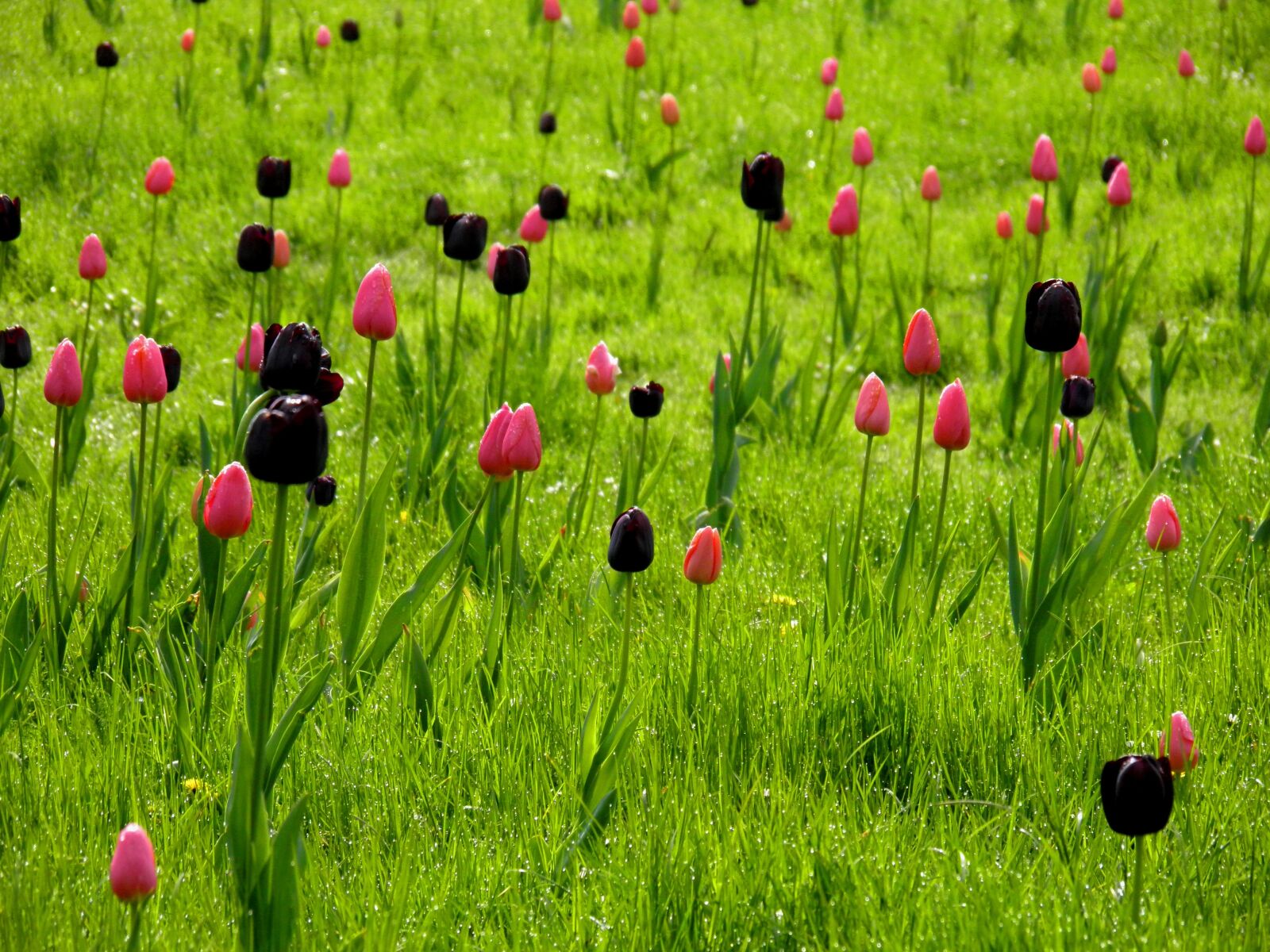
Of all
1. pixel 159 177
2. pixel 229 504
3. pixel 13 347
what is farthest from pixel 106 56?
pixel 229 504

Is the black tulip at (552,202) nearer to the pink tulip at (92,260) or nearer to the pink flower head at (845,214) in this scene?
the pink flower head at (845,214)

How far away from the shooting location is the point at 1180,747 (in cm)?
187

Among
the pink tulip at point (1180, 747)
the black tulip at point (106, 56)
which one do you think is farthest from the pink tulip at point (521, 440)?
the black tulip at point (106, 56)

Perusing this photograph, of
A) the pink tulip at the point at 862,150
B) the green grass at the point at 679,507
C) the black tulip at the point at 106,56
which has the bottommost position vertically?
the green grass at the point at 679,507

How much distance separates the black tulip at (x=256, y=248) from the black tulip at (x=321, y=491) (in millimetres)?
642

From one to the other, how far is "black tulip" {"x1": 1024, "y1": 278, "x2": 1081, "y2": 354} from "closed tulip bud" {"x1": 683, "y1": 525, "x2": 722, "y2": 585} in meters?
0.63

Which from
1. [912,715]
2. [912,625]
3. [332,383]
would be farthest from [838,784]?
[332,383]

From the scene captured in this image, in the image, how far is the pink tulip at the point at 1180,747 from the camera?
6.02ft

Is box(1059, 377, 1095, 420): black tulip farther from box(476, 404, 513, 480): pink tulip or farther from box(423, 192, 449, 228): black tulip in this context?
box(423, 192, 449, 228): black tulip

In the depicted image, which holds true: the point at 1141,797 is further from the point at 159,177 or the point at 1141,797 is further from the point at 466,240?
the point at 159,177

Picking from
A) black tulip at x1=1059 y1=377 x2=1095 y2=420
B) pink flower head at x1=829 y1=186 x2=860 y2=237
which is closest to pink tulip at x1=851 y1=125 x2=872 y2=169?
pink flower head at x1=829 y1=186 x2=860 y2=237

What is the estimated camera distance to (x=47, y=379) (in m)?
2.43

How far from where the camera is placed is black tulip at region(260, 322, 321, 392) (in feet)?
5.98

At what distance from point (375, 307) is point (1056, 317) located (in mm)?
1213
